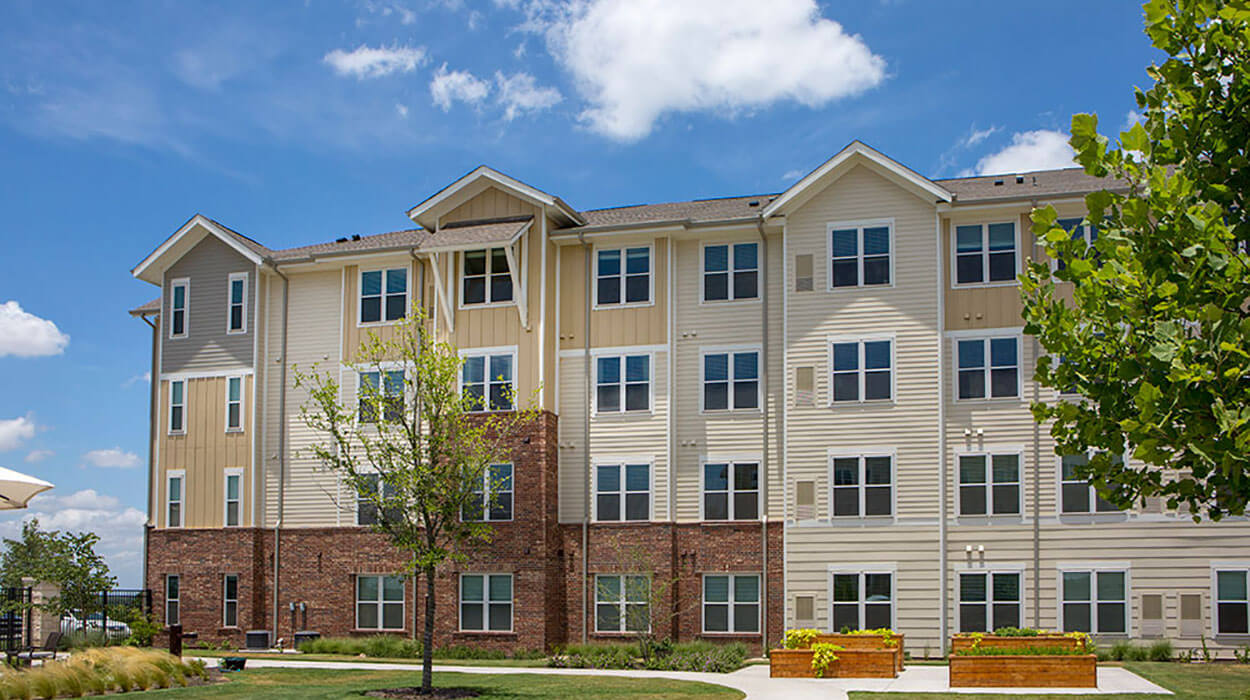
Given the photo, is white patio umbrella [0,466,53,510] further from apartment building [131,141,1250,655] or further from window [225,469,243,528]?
window [225,469,243,528]

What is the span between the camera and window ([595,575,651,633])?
31.1 metres

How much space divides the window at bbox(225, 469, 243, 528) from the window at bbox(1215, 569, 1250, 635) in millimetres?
26339

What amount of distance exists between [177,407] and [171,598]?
18.8 feet

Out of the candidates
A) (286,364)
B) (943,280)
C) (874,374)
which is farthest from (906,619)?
(286,364)

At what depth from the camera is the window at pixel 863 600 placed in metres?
29.8

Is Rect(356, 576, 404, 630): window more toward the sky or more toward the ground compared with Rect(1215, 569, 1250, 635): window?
more toward the ground

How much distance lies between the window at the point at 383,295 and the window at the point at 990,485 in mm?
16132

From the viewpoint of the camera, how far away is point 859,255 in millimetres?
31125

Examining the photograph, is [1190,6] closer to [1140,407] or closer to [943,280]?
[1140,407]

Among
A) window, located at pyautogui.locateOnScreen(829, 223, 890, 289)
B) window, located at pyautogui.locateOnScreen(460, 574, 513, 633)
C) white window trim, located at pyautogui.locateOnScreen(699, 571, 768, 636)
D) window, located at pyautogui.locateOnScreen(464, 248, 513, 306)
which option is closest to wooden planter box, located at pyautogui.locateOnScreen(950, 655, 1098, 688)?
white window trim, located at pyautogui.locateOnScreen(699, 571, 768, 636)

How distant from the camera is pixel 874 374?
30.6 m

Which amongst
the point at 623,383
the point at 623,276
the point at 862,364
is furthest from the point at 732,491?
the point at 623,276

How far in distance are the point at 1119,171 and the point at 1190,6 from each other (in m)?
1.29

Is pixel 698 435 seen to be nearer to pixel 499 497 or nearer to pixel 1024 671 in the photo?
pixel 499 497
